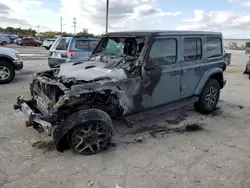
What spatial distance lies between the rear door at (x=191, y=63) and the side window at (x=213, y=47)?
0.29 metres

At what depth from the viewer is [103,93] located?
11.6 feet

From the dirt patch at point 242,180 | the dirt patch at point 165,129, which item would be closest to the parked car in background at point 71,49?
the dirt patch at point 165,129

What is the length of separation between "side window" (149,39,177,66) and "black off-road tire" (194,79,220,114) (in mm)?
1414

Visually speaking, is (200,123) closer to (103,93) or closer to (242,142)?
(242,142)

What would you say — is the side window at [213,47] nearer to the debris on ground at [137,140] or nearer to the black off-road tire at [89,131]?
the debris on ground at [137,140]

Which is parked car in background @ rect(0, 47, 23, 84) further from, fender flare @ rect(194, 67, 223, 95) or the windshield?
fender flare @ rect(194, 67, 223, 95)

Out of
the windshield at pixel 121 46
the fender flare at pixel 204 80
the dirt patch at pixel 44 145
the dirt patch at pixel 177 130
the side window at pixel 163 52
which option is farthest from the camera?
the fender flare at pixel 204 80

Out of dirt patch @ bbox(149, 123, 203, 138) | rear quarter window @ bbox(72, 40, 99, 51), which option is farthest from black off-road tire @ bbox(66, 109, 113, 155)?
rear quarter window @ bbox(72, 40, 99, 51)

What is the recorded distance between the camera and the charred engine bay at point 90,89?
10.9ft

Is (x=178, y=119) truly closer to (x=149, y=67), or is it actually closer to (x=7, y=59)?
(x=149, y=67)

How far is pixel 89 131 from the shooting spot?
3.41 metres

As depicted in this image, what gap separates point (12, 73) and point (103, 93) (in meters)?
6.05

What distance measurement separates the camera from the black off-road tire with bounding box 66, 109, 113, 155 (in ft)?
10.8

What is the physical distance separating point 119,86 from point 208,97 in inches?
110
